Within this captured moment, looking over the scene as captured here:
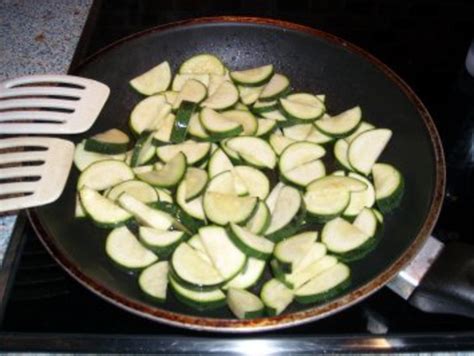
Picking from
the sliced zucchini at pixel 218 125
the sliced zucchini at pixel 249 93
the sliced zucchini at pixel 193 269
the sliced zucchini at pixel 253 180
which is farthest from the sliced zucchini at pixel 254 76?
the sliced zucchini at pixel 193 269

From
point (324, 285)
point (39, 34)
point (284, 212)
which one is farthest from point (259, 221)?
point (39, 34)

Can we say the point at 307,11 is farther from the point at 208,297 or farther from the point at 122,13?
the point at 208,297

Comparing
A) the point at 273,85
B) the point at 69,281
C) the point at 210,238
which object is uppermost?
the point at 273,85

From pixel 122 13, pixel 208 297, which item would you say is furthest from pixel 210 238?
pixel 122 13

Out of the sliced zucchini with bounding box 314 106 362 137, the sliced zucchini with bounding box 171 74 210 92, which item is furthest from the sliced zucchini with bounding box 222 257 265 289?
the sliced zucchini with bounding box 171 74 210 92

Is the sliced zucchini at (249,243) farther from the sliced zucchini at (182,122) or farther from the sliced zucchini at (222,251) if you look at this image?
the sliced zucchini at (182,122)

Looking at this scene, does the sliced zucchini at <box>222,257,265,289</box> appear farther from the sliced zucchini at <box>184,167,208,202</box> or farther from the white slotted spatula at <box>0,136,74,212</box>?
the white slotted spatula at <box>0,136,74,212</box>
